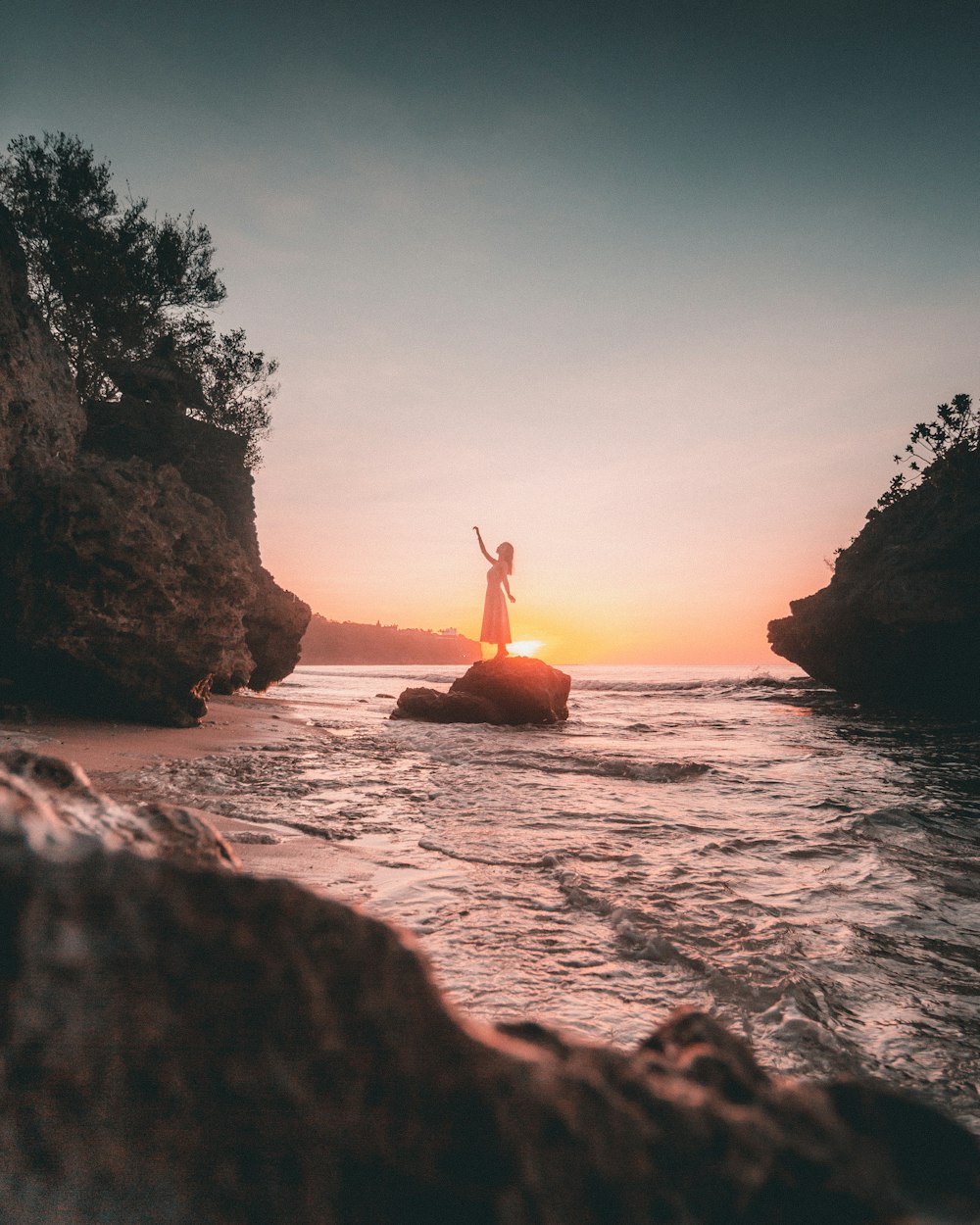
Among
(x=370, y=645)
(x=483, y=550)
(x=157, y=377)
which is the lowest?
(x=370, y=645)

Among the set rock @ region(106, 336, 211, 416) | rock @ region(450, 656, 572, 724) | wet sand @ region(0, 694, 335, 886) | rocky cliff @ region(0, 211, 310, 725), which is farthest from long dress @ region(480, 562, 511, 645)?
rock @ region(106, 336, 211, 416)

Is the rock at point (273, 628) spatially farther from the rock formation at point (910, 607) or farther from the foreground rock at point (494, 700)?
the rock formation at point (910, 607)

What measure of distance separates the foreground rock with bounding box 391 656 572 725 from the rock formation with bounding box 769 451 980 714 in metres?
9.19

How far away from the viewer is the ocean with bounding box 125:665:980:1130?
2328mm

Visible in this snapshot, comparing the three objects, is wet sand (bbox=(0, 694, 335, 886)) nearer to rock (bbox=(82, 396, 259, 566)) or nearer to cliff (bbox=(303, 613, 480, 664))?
rock (bbox=(82, 396, 259, 566))

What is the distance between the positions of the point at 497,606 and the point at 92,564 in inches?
402

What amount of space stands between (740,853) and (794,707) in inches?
694

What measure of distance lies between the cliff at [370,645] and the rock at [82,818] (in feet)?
282

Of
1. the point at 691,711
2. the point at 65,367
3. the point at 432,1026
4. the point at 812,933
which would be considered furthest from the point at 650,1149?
the point at 691,711

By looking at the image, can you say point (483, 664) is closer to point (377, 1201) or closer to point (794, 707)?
point (794, 707)

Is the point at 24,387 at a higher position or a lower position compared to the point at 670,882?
higher

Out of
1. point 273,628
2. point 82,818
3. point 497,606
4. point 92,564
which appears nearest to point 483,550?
point 497,606

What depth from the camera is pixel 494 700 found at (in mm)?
13969

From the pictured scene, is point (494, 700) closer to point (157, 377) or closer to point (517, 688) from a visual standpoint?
point (517, 688)
